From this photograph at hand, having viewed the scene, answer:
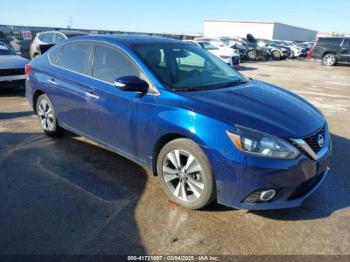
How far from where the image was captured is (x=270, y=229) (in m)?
3.43

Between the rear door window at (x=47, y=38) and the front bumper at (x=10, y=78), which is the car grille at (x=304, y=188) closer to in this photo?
the front bumper at (x=10, y=78)

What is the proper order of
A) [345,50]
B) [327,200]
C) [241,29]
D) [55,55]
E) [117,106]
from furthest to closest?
[241,29], [345,50], [55,55], [117,106], [327,200]

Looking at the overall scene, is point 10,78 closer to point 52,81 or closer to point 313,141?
point 52,81

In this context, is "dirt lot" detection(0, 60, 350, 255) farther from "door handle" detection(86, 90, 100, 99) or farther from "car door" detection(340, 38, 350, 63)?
"car door" detection(340, 38, 350, 63)

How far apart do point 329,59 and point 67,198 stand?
82.3ft

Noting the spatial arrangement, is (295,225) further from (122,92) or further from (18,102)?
(18,102)

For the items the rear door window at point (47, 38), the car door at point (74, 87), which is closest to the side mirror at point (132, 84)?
the car door at point (74, 87)

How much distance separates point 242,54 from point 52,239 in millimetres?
26076

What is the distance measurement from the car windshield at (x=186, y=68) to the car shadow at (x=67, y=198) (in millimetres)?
1262

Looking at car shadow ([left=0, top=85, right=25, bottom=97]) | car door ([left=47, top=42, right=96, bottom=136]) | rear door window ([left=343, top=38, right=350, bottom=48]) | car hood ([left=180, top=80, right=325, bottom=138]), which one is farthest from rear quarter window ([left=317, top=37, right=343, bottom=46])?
car door ([left=47, top=42, right=96, bottom=136])

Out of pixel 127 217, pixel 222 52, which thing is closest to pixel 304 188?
pixel 127 217

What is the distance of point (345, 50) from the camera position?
24.2 m

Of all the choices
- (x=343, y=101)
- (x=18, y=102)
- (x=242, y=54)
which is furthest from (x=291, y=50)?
(x=18, y=102)

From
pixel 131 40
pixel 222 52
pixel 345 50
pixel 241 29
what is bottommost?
→ pixel 222 52
